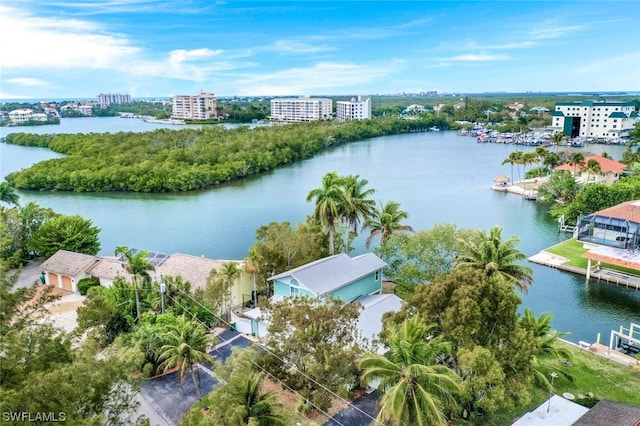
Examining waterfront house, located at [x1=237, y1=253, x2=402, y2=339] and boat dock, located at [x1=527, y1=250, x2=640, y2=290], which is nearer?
waterfront house, located at [x1=237, y1=253, x2=402, y2=339]

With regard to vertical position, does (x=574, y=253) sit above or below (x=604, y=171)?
below

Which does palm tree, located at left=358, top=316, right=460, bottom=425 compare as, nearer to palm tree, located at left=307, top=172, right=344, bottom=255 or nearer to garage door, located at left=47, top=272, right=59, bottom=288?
palm tree, located at left=307, top=172, right=344, bottom=255

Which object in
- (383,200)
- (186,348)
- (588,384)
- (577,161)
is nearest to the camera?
(186,348)

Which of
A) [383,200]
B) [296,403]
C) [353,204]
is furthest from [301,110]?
[296,403]

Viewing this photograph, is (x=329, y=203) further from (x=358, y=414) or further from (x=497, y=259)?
(x=358, y=414)

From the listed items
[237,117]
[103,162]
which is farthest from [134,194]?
[237,117]

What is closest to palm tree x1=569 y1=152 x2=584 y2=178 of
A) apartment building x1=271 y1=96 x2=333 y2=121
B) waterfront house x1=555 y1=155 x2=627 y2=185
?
waterfront house x1=555 y1=155 x2=627 y2=185
